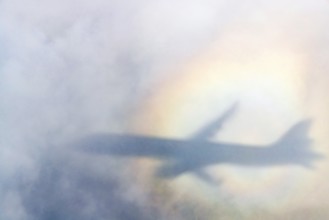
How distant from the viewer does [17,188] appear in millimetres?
3434

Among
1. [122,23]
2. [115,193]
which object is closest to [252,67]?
[122,23]

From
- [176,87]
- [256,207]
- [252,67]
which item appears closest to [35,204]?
[176,87]

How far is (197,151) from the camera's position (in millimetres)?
3529

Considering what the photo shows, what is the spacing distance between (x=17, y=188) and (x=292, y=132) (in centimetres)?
205

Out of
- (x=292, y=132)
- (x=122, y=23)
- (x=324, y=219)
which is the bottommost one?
(x=324, y=219)

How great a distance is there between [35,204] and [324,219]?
2.10 meters

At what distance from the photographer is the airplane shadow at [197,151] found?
352cm

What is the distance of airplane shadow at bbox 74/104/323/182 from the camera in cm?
352

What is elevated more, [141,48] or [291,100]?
[141,48]

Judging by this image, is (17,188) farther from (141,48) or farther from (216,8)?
(216,8)

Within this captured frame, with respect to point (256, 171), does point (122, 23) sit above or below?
above

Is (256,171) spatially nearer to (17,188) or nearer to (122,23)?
(122,23)

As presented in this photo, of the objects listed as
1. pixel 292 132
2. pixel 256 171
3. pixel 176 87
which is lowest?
pixel 256 171

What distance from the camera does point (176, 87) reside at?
142 inches
